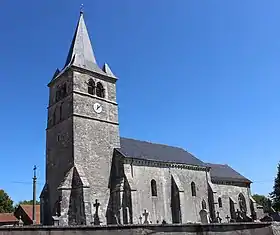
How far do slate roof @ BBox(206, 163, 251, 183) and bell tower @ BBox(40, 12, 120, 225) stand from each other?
1518 centimetres

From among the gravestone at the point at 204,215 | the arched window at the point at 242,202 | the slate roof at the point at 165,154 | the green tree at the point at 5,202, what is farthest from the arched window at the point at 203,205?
the green tree at the point at 5,202

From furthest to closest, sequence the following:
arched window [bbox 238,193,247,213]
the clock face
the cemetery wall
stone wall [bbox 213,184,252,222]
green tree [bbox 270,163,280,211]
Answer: green tree [bbox 270,163,280,211], arched window [bbox 238,193,247,213], stone wall [bbox 213,184,252,222], the clock face, the cemetery wall

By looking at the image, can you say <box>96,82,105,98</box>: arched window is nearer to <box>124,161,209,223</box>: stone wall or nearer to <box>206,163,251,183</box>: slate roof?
<box>124,161,209,223</box>: stone wall

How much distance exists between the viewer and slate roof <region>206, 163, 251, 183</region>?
38225 millimetres

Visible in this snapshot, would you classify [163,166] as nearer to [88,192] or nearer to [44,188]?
[88,192]

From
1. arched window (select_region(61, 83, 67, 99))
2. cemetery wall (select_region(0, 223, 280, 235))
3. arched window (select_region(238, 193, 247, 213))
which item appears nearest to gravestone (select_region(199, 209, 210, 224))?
arched window (select_region(238, 193, 247, 213))

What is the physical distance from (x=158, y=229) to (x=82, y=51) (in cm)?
2960

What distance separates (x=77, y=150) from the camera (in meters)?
27.0

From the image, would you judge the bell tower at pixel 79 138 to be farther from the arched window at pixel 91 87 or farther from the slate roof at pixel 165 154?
the slate roof at pixel 165 154

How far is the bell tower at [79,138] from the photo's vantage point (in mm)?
25172

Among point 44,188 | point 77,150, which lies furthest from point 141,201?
point 44,188

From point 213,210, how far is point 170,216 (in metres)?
6.65

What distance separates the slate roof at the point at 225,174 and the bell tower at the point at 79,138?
15178 millimetres

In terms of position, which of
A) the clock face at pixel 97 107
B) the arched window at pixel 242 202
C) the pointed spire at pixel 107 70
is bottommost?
the arched window at pixel 242 202
